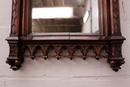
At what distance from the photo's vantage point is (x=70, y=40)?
75 cm

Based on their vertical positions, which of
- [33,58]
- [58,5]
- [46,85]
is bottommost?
[46,85]

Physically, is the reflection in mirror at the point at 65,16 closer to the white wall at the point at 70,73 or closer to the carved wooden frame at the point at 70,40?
the carved wooden frame at the point at 70,40

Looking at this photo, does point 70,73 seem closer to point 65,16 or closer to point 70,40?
point 70,40

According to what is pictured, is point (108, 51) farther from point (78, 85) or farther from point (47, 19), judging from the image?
point (47, 19)

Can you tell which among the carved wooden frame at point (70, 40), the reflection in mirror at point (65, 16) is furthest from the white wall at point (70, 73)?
the reflection in mirror at point (65, 16)

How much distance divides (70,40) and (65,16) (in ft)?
0.51

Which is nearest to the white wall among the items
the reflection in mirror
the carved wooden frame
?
the carved wooden frame

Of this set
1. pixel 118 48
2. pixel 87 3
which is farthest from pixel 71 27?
pixel 118 48

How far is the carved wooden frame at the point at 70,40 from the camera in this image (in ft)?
2.44

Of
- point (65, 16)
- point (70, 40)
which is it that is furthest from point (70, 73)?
point (65, 16)

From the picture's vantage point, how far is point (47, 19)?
2.66 ft

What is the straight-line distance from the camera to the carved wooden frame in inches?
29.3

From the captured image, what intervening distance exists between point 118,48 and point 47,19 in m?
0.42

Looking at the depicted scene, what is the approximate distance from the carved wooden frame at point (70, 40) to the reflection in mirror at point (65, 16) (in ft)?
0.12
